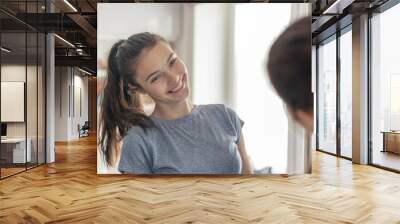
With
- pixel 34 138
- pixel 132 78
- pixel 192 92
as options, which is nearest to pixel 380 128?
pixel 192 92

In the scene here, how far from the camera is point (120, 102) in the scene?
6.10m

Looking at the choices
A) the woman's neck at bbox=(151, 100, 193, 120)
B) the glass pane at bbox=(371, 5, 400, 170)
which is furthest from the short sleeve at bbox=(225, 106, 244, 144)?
the glass pane at bbox=(371, 5, 400, 170)

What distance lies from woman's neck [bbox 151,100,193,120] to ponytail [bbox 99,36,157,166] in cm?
20

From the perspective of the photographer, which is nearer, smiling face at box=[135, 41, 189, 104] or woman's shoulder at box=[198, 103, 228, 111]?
smiling face at box=[135, 41, 189, 104]

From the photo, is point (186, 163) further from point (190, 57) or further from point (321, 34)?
point (321, 34)

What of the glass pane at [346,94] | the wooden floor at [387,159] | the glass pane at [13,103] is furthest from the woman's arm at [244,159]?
the glass pane at [13,103]

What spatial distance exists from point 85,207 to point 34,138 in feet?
12.3

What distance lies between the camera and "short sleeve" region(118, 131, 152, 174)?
6094 mm

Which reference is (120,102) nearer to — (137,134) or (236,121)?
(137,134)

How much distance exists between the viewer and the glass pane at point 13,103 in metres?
6.21

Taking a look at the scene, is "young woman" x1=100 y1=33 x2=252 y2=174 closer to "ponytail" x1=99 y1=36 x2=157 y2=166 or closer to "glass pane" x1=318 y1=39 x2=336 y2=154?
"ponytail" x1=99 y1=36 x2=157 y2=166

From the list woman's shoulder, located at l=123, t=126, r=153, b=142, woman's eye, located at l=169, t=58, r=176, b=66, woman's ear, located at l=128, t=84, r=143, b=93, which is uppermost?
woman's eye, located at l=169, t=58, r=176, b=66

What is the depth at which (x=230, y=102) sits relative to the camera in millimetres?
6230

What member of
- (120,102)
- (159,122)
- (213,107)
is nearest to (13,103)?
(120,102)
